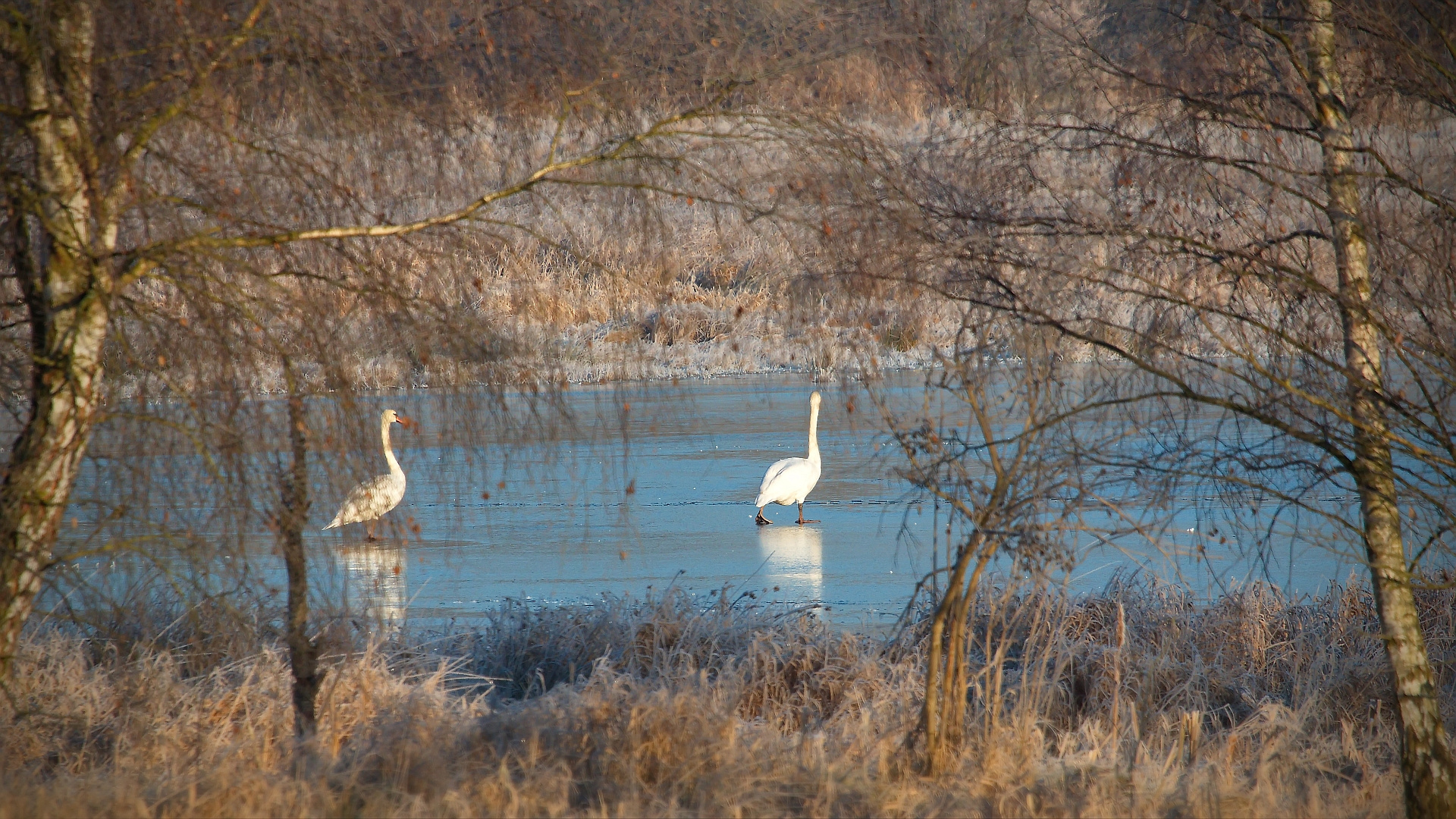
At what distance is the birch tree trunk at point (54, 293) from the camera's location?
361cm

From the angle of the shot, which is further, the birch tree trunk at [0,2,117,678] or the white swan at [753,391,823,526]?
the white swan at [753,391,823,526]

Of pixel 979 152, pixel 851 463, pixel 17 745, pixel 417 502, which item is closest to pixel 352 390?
pixel 17 745

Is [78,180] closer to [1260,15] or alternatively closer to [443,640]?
[443,640]

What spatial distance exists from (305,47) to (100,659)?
163 inches

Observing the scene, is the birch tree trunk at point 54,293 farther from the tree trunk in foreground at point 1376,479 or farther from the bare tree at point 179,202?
the tree trunk in foreground at point 1376,479

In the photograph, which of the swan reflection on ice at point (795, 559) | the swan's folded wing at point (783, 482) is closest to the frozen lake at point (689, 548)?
the swan reflection on ice at point (795, 559)

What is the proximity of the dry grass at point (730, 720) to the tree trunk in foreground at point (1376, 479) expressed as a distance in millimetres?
411

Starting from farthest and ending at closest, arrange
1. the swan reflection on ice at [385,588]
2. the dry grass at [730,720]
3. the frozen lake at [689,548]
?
the frozen lake at [689,548] → the swan reflection on ice at [385,588] → the dry grass at [730,720]

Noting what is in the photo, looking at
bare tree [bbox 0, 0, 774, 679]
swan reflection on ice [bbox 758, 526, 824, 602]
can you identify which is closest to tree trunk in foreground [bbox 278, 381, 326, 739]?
bare tree [bbox 0, 0, 774, 679]

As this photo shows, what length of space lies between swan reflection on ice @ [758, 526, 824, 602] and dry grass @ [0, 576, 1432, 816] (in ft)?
3.46

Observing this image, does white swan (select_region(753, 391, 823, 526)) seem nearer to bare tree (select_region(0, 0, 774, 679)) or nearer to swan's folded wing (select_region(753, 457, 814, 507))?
swan's folded wing (select_region(753, 457, 814, 507))

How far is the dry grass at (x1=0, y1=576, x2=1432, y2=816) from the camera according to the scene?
13.5 ft

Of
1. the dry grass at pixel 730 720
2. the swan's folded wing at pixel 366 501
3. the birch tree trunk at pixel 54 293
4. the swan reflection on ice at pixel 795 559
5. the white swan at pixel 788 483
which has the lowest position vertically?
the dry grass at pixel 730 720

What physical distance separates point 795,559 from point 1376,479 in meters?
5.16
